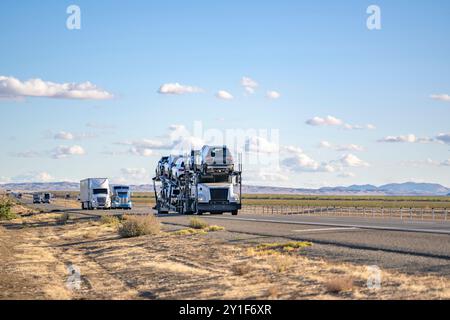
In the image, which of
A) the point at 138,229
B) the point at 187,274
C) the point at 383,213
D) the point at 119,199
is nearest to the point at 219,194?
the point at 138,229

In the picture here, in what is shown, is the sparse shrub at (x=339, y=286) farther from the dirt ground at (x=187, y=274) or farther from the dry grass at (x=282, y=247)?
the dry grass at (x=282, y=247)

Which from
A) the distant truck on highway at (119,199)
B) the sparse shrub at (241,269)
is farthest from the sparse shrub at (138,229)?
the distant truck on highway at (119,199)

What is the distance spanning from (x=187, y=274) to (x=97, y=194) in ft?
189

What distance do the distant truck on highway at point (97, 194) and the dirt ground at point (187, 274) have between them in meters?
45.7

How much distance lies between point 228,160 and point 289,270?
30.6 m

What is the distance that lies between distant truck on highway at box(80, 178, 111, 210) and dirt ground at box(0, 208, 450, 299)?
45689mm

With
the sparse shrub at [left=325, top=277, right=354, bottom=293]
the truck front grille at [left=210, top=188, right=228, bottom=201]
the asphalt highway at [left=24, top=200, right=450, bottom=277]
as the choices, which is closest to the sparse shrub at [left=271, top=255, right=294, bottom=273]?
the asphalt highway at [left=24, top=200, right=450, bottom=277]

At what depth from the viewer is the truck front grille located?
46906 millimetres

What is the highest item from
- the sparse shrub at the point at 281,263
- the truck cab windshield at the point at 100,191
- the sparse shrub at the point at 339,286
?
the truck cab windshield at the point at 100,191

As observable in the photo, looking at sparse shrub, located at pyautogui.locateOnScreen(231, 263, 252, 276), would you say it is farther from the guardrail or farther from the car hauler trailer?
the guardrail

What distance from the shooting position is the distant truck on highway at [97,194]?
73688 mm

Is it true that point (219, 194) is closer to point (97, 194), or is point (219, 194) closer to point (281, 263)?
point (281, 263)

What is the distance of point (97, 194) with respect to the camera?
73.7 m
